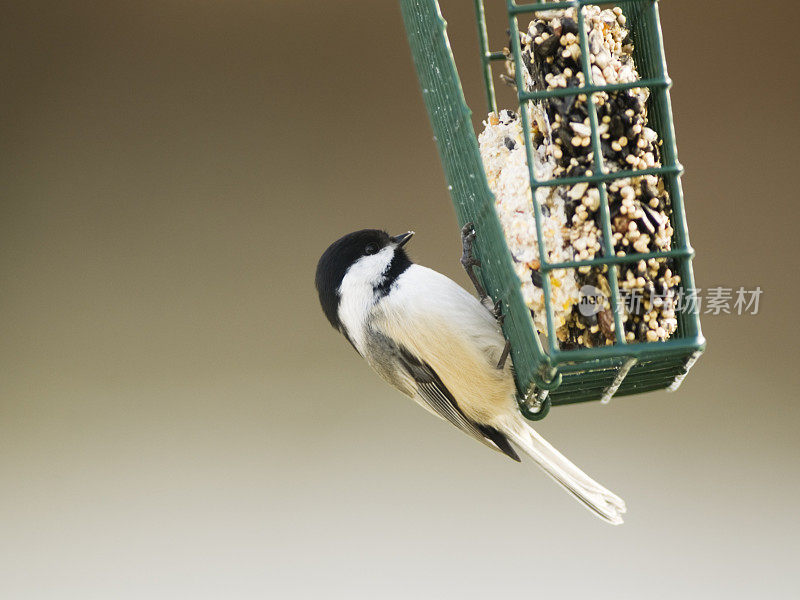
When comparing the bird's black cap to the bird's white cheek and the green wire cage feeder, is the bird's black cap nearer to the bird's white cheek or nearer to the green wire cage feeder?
the bird's white cheek

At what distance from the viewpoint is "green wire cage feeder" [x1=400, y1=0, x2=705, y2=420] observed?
163cm

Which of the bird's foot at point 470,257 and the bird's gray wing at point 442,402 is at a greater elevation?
the bird's foot at point 470,257

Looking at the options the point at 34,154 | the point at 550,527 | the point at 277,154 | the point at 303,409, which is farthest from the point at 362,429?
the point at 34,154

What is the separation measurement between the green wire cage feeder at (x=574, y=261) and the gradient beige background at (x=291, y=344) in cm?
152

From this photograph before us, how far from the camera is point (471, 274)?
7.28 ft

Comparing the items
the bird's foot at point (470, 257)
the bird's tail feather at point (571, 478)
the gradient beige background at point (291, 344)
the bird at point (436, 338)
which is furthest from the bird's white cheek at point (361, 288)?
the gradient beige background at point (291, 344)

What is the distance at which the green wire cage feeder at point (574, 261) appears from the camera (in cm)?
163

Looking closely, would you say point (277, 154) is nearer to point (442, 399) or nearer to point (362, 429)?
point (362, 429)

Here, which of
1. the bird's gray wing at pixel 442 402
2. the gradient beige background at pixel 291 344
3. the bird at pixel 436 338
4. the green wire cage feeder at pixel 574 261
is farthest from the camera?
the gradient beige background at pixel 291 344

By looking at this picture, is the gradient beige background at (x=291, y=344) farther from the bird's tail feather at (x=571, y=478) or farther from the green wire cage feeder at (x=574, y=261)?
the green wire cage feeder at (x=574, y=261)

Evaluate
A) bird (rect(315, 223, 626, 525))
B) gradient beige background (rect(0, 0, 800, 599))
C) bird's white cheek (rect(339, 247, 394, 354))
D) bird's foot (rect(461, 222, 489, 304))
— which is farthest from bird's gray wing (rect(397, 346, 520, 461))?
gradient beige background (rect(0, 0, 800, 599))

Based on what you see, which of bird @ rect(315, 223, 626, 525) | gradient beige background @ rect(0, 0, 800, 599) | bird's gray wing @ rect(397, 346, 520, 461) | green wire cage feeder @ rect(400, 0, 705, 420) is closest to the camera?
green wire cage feeder @ rect(400, 0, 705, 420)

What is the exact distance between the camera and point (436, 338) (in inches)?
87.6

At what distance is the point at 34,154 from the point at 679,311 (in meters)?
2.90
